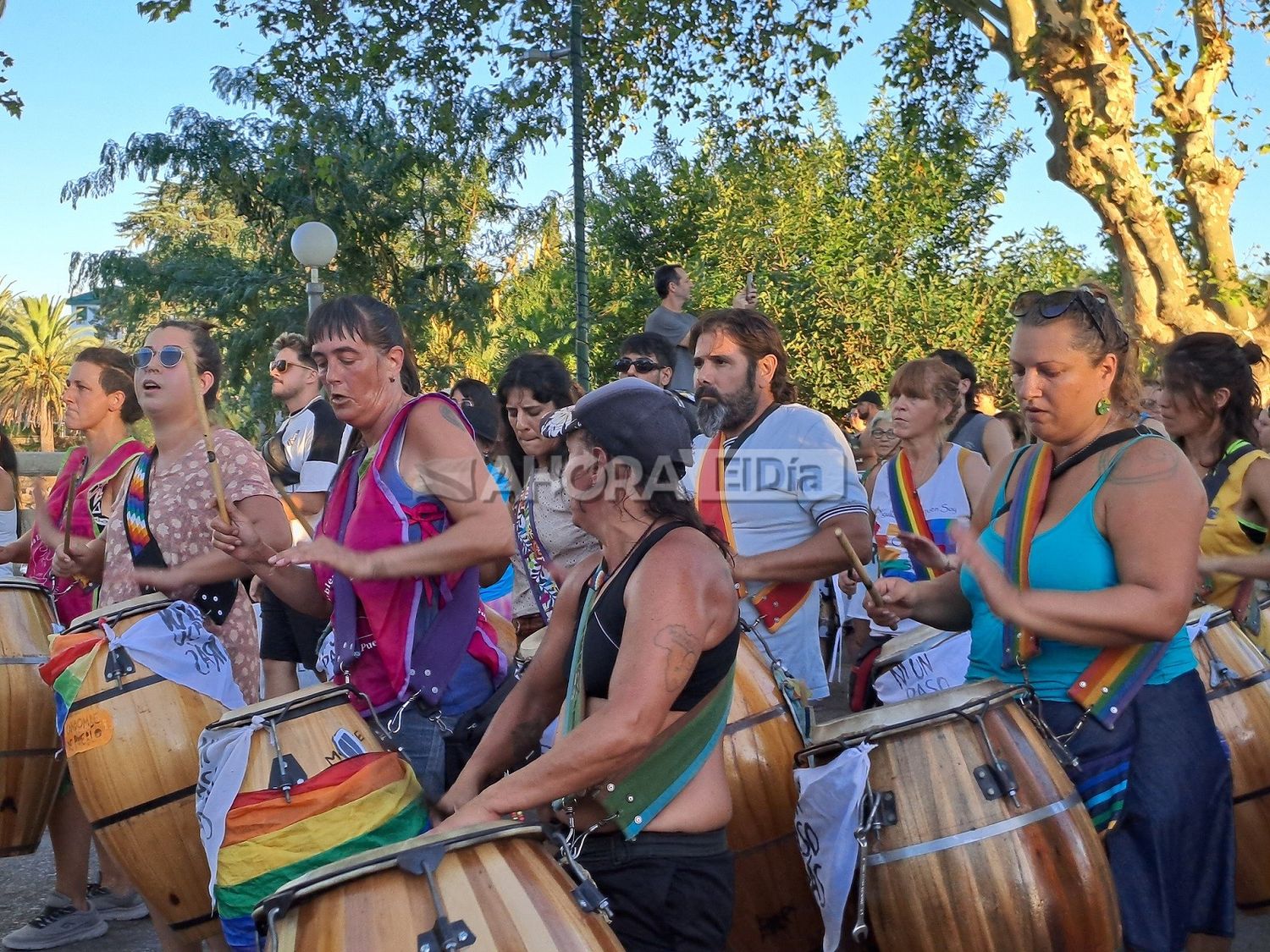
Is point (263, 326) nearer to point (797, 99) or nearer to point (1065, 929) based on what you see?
point (797, 99)

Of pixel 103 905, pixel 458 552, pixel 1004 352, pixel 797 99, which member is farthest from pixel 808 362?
pixel 458 552

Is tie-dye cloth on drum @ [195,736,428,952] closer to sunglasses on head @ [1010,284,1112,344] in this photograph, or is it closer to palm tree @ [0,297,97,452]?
sunglasses on head @ [1010,284,1112,344]

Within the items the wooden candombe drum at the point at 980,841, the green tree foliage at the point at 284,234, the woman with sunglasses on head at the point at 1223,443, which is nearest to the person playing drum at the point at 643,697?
the wooden candombe drum at the point at 980,841

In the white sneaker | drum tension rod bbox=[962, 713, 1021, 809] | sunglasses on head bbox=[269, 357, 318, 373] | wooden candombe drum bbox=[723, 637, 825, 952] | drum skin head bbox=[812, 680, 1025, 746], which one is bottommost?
the white sneaker

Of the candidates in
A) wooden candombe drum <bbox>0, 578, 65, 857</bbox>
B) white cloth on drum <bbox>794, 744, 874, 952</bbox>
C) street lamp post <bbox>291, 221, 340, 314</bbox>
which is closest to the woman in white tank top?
white cloth on drum <bbox>794, 744, 874, 952</bbox>

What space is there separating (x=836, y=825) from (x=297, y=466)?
415 cm

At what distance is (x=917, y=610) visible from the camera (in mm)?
3381

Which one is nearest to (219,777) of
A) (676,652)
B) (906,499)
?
(676,652)

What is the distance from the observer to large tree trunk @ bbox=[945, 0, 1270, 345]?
35.7ft

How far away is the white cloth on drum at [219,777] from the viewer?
9.30 ft

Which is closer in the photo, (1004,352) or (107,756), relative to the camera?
(107,756)

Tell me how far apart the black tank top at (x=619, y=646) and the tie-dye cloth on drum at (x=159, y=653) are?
1670mm

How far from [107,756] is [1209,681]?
3374mm

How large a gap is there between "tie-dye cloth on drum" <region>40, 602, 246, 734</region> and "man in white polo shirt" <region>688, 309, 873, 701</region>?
166cm
